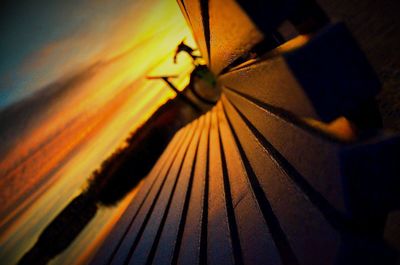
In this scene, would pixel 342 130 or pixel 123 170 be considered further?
pixel 123 170

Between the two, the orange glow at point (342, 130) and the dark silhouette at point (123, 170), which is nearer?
the orange glow at point (342, 130)

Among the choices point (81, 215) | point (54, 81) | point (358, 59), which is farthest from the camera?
point (81, 215)

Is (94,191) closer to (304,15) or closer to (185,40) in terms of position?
(185,40)

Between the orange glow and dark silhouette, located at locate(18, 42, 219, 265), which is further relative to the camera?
dark silhouette, located at locate(18, 42, 219, 265)

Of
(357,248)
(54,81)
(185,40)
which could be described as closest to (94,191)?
(54,81)

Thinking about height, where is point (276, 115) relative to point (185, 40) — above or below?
below

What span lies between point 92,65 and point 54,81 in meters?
0.86

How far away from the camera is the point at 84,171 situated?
608cm

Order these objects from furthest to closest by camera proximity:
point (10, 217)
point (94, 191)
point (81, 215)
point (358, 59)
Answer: point (94, 191)
point (81, 215)
point (10, 217)
point (358, 59)

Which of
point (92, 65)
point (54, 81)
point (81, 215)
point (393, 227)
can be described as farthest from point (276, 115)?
→ point (81, 215)

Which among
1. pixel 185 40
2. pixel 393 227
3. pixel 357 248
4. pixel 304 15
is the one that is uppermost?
pixel 185 40

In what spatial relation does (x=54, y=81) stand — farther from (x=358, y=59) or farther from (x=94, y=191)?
(x=358, y=59)

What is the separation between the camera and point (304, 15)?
579 mm

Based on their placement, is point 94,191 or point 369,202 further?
point 94,191
